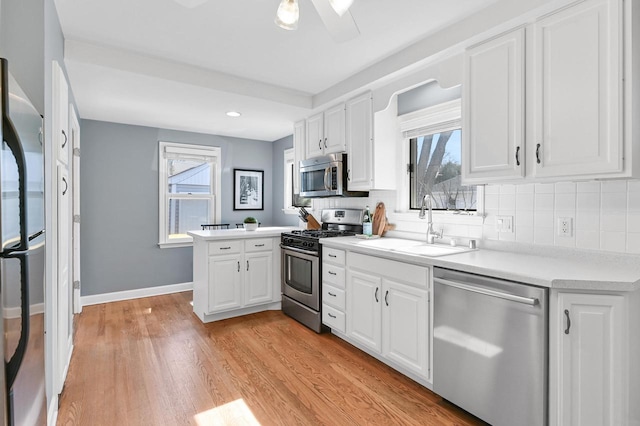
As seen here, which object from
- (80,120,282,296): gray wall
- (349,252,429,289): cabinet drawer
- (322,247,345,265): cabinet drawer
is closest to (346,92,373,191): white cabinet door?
(322,247,345,265): cabinet drawer

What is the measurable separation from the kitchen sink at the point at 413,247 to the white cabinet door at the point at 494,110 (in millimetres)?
525

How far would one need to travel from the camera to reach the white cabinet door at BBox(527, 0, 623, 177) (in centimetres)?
163

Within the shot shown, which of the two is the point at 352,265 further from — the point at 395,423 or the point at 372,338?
the point at 395,423

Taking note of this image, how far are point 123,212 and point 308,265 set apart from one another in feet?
8.85

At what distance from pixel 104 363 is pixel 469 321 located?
8.83 feet

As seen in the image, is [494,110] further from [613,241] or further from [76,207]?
[76,207]

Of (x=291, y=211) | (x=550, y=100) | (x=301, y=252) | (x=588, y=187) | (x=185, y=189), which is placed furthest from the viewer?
(x=291, y=211)

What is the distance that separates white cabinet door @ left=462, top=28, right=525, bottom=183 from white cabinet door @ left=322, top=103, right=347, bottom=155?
56.9 inches

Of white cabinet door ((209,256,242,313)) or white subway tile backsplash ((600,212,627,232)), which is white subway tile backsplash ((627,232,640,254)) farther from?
white cabinet door ((209,256,242,313))

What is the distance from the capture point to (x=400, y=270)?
236 cm

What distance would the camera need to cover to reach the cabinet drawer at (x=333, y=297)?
2963mm

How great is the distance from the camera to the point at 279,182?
17.9ft

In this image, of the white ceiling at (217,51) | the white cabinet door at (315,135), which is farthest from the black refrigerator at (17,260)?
the white cabinet door at (315,135)

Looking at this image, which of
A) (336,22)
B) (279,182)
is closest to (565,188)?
(336,22)
